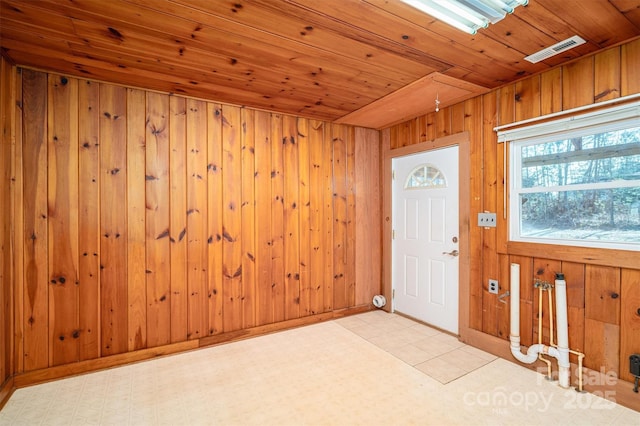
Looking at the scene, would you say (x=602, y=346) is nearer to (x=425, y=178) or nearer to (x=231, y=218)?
(x=425, y=178)

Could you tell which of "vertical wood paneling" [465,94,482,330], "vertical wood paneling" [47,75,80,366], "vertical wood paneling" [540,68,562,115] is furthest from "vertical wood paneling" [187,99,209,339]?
"vertical wood paneling" [540,68,562,115]

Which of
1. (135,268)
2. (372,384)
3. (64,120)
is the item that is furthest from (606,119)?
(64,120)

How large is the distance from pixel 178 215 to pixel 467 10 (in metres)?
2.71

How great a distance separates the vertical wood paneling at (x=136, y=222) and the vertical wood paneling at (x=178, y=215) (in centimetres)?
21

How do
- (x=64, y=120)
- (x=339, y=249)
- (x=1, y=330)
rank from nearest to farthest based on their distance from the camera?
(x=1, y=330), (x=64, y=120), (x=339, y=249)

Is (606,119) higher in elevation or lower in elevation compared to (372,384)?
higher

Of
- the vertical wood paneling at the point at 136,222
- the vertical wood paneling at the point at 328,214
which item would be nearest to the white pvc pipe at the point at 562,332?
the vertical wood paneling at the point at 328,214

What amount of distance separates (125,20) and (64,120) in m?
1.22

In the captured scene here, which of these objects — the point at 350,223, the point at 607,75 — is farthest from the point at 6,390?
the point at 607,75

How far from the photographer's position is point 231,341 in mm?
3094

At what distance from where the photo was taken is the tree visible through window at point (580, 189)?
2.10 meters

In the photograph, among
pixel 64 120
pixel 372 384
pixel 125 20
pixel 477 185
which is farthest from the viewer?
pixel 477 185

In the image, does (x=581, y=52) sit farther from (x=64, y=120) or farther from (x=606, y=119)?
(x=64, y=120)

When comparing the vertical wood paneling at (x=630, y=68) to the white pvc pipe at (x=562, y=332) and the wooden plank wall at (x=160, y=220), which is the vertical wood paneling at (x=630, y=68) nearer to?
the white pvc pipe at (x=562, y=332)
